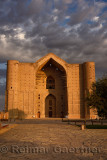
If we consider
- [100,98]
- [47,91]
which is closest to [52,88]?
[47,91]

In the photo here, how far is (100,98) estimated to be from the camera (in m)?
20.0

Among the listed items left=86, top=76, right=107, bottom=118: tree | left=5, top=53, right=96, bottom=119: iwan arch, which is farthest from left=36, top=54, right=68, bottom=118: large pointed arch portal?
left=86, top=76, right=107, bottom=118: tree

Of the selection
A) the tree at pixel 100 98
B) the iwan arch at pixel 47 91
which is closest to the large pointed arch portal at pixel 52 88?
the iwan arch at pixel 47 91

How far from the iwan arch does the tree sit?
22426 millimetres

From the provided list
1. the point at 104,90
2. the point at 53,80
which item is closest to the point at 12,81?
the point at 53,80

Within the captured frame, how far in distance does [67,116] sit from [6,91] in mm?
16274

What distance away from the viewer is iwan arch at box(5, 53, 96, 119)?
144 ft

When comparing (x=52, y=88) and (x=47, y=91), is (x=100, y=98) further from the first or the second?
(x=52, y=88)

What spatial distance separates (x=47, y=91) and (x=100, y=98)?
3028 cm

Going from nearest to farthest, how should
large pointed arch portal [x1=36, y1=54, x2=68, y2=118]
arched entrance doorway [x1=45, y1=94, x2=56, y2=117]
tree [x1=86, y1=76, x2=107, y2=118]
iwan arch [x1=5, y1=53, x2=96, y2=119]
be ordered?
tree [x1=86, y1=76, x2=107, y2=118] < iwan arch [x1=5, y1=53, x2=96, y2=119] < large pointed arch portal [x1=36, y1=54, x2=68, y2=118] < arched entrance doorway [x1=45, y1=94, x2=56, y2=117]

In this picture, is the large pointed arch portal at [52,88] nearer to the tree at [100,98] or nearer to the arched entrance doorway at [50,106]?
the arched entrance doorway at [50,106]

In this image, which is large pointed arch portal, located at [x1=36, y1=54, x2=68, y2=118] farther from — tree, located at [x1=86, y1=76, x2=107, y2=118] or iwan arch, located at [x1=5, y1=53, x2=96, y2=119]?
tree, located at [x1=86, y1=76, x2=107, y2=118]

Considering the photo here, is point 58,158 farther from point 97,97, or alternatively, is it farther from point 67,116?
point 67,116

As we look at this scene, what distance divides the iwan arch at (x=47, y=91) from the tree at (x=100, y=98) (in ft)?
73.6
